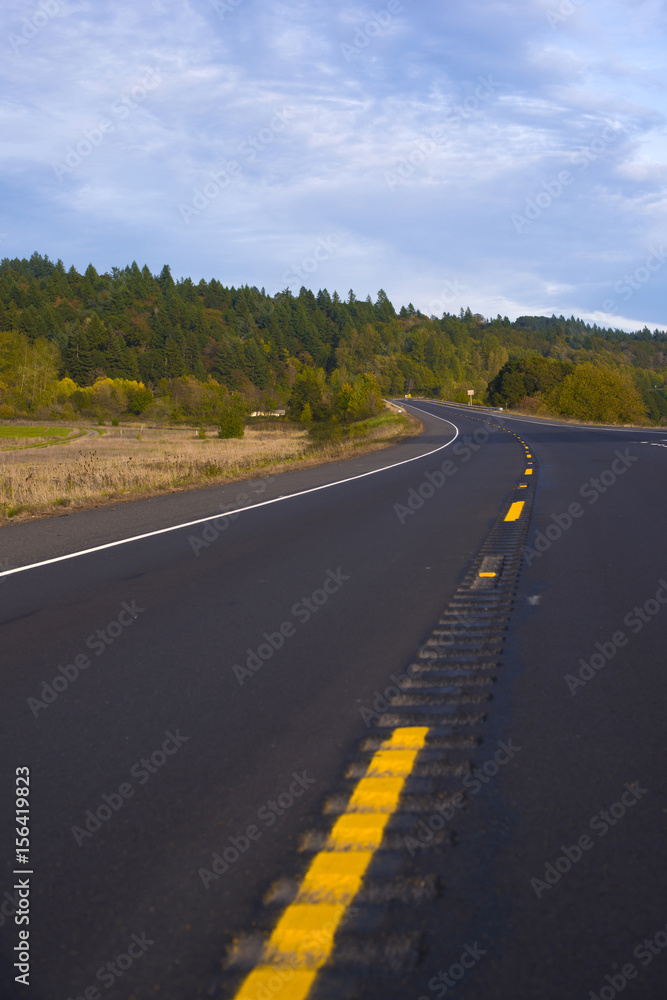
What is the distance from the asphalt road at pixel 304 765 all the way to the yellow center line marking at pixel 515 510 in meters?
2.56

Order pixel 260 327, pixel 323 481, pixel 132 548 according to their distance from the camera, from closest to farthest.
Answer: pixel 132 548 < pixel 323 481 < pixel 260 327

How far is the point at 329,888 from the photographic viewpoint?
7.73 feet

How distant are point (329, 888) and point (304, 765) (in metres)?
0.90

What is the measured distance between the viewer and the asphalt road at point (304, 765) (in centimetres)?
211

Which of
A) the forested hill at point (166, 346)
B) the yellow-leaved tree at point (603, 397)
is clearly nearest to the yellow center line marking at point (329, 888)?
the yellow-leaved tree at point (603, 397)

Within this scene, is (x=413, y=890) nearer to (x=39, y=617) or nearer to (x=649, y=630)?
(x=649, y=630)

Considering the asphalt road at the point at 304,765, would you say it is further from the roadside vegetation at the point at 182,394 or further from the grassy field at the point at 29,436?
the grassy field at the point at 29,436

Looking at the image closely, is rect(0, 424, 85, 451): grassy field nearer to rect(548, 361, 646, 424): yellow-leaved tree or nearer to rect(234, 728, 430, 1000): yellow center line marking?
rect(548, 361, 646, 424): yellow-leaved tree

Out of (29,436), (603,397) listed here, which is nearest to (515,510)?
(603,397)

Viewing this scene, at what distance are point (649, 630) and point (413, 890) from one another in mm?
3376

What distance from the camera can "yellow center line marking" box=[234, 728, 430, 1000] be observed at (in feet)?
6.56

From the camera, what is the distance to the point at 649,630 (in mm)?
5070

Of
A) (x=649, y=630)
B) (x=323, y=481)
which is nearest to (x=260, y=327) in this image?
(x=323, y=481)

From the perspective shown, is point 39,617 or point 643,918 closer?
point 643,918
